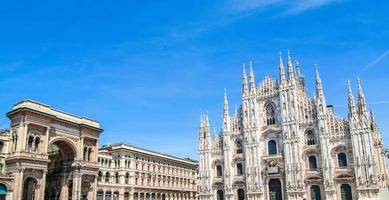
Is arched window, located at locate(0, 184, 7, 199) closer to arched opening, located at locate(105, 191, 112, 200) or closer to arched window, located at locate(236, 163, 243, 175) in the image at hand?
arched opening, located at locate(105, 191, 112, 200)

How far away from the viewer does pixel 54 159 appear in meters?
60.9

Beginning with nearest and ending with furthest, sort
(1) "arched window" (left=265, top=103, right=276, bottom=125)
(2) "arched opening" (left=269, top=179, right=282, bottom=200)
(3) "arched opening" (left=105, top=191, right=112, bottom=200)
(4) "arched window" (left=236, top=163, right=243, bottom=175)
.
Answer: (2) "arched opening" (left=269, top=179, right=282, bottom=200), (1) "arched window" (left=265, top=103, right=276, bottom=125), (4) "arched window" (left=236, top=163, right=243, bottom=175), (3) "arched opening" (left=105, top=191, right=112, bottom=200)

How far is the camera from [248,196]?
232 feet

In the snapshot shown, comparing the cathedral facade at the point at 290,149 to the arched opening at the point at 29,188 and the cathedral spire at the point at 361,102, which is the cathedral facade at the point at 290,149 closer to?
the cathedral spire at the point at 361,102

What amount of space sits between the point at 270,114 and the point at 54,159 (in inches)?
1523

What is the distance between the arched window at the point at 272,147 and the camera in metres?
71.9

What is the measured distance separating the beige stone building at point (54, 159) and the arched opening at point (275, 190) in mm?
30303

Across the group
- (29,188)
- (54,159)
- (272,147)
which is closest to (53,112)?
(54,159)

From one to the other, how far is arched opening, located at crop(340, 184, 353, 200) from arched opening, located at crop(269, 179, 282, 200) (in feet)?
34.8

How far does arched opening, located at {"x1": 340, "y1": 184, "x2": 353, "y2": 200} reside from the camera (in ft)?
206

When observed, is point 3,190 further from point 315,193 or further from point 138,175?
point 315,193

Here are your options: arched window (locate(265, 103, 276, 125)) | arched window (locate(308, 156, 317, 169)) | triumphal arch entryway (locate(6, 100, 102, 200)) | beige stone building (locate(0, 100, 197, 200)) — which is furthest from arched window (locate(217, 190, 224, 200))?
triumphal arch entryway (locate(6, 100, 102, 200))

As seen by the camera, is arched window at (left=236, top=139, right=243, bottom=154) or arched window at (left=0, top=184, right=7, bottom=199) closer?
arched window at (left=0, top=184, right=7, bottom=199)

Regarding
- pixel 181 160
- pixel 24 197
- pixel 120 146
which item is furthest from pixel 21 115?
pixel 181 160
